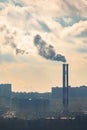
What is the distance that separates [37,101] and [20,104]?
4.91 m

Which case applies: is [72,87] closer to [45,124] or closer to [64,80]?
[64,80]

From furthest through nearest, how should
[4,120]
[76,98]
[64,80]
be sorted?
[76,98] < [64,80] < [4,120]

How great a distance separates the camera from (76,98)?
Result: 159000 millimetres

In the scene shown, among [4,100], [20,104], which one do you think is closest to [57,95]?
[4,100]

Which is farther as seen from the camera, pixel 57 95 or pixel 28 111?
pixel 57 95

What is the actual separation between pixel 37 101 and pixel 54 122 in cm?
5853

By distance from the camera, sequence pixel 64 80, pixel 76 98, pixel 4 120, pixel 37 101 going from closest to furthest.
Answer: pixel 4 120 → pixel 64 80 → pixel 37 101 → pixel 76 98

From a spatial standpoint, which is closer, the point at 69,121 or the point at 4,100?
the point at 69,121

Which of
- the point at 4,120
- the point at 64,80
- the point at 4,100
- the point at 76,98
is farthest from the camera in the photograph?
the point at 76,98

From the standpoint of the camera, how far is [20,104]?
115125mm

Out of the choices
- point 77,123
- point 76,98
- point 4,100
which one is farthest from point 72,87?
point 77,123

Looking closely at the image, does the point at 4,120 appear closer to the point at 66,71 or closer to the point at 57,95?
the point at 66,71

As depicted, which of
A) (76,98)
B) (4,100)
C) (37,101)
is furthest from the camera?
(76,98)

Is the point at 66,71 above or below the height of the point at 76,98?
above
